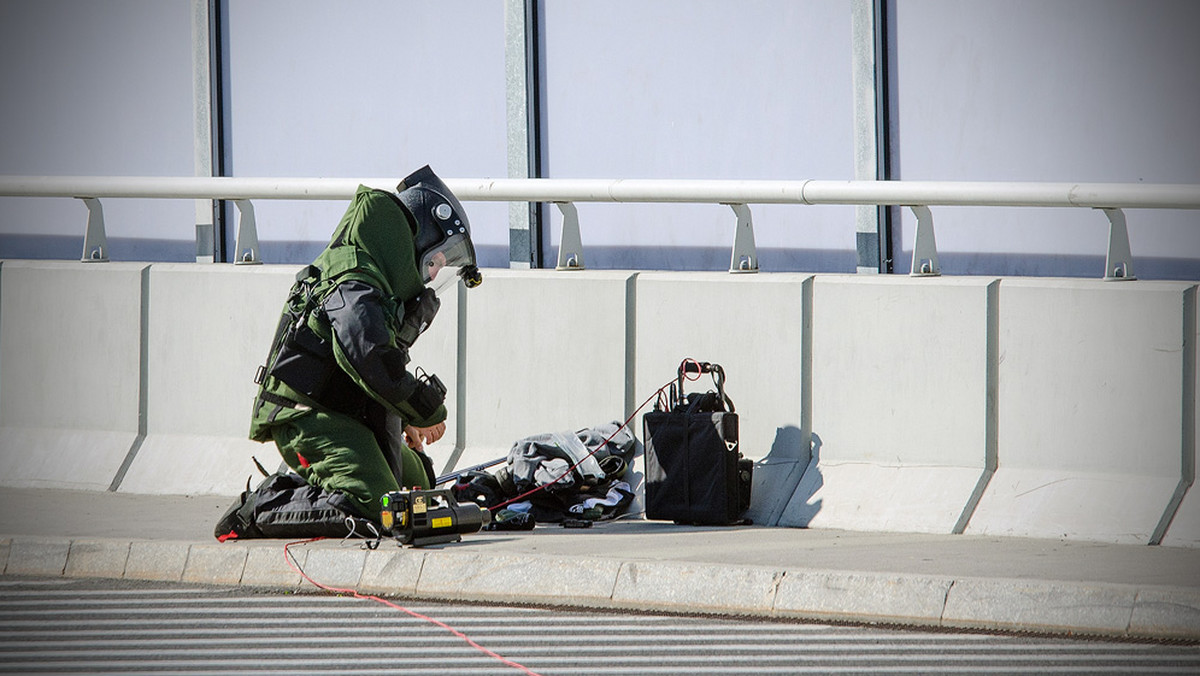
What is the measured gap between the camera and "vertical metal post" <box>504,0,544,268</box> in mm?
10977

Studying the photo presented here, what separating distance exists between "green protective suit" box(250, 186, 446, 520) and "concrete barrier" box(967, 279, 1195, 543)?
9.13 feet

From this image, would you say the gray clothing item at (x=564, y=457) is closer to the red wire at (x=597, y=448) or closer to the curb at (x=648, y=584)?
the red wire at (x=597, y=448)

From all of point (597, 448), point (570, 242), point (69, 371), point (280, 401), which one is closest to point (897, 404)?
point (597, 448)

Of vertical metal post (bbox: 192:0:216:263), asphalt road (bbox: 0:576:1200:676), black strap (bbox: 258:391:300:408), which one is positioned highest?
vertical metal post (bbox: 192:0:216:263)

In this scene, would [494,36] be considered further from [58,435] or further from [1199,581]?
[1199,581]

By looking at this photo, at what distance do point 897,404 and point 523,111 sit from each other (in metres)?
3.28

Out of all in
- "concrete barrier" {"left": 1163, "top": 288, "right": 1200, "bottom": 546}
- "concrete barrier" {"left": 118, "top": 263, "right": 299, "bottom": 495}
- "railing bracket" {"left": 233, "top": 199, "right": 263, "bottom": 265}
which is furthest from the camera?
"railing bracket" {"left": 233, "top": 199, "right": 263, "bottom": 265}

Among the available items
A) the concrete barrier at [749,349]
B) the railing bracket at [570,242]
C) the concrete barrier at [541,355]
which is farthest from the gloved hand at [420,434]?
the railing bracket at [570,242]

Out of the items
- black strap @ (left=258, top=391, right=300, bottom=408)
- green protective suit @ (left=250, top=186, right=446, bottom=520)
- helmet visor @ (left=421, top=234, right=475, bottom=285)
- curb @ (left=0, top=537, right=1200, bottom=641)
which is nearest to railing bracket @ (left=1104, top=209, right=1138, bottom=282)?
curb @ (left=0, top=537, right=1200, bottom=641)

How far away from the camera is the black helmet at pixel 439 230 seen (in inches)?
357

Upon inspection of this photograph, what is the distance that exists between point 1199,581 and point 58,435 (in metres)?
7.04

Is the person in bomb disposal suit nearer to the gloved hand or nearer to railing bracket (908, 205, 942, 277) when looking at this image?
the gloved hand

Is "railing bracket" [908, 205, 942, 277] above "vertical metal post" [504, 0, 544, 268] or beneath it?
beneath

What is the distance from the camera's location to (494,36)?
11156mm
